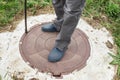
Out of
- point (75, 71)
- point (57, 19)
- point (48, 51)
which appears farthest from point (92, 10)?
point (75, 71)

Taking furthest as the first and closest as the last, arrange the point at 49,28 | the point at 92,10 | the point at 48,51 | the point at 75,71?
the point at 92,10 → the point at 49,28 → the point at 48,51 → the point at 75,71

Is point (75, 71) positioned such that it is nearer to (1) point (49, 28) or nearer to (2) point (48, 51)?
(2) point (48, 51)

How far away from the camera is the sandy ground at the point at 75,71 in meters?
2.83

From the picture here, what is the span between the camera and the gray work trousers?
2463 millimetres

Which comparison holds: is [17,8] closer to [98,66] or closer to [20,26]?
[20,26]

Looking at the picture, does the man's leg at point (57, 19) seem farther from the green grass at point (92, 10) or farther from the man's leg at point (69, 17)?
the green grass at point (92, 10)

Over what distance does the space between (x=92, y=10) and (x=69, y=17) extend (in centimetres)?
124

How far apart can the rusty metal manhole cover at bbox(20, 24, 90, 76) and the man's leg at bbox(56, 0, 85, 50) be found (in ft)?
0.70

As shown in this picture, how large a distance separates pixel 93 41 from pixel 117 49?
1.02ft

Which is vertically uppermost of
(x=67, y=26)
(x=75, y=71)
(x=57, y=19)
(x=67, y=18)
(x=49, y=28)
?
(x=67, y=18)

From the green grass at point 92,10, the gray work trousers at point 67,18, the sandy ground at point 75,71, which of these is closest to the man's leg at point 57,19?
the gray work trousers at point 67,18

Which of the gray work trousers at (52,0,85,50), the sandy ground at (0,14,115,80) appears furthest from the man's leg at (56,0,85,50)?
the sandy ground at (0,14,115,80)

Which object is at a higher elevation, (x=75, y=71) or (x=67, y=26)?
(x=67, y=26)

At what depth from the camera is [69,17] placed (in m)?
2.54
